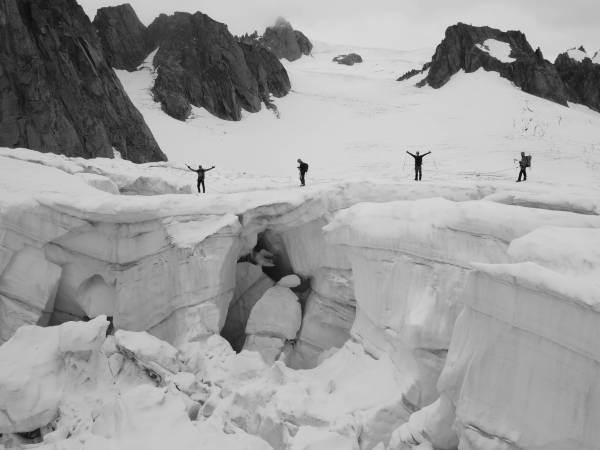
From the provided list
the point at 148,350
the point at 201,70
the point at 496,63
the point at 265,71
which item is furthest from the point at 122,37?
the point at 148,350

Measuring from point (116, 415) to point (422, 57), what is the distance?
75.1 metres

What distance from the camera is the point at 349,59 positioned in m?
71.4

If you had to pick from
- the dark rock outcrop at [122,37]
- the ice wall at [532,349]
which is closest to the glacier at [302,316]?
the ice wall at [532,349]

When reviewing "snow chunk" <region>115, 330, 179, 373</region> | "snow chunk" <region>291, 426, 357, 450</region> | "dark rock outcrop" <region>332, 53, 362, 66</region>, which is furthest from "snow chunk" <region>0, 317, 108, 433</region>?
"dark rock outcrop" <region>332, 53, 362, 66</region>

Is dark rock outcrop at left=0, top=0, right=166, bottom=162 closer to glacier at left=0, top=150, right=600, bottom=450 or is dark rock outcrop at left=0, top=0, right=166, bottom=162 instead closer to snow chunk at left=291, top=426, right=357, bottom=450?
glacier at left=0, top=150, right=600, bottom=450

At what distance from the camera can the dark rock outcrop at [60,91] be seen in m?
25.0

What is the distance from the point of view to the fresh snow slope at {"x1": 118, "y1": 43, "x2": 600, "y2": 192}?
21078mm

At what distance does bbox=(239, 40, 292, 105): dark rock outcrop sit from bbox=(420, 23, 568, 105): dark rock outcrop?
15.1 meters

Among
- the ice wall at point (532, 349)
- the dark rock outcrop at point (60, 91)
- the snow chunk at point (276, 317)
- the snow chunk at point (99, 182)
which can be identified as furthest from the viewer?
the dark rock outcrop at point (60, 91)

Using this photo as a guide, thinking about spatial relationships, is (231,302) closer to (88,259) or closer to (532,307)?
(88,259)

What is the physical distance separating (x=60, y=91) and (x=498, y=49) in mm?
40275

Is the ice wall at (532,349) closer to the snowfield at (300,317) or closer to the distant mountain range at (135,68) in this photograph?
the snowfield at (300,317)

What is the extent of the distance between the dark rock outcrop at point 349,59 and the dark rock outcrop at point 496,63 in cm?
2381

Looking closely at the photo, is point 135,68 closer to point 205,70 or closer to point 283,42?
point 205,70
